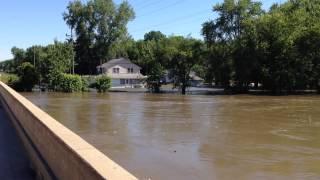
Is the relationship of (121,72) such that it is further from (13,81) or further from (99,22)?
(13,81)

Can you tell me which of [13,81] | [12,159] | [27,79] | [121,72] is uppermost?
[121,72]

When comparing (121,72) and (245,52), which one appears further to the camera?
(121,72)

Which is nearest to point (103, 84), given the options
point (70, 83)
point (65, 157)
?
point (70, 83)

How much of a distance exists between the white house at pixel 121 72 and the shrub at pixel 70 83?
79.2ft

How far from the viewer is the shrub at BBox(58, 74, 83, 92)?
3172 inches

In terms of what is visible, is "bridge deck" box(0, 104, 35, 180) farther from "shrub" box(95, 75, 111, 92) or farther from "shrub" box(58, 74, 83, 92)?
"shrub" box(95, 75, 111, 92)

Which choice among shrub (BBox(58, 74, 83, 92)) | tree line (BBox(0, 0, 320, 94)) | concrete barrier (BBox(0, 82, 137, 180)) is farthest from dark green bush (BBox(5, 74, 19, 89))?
concrete barrier (BBox(0, 82, 137, 180))

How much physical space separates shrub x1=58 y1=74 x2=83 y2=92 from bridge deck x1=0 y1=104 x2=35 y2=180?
205 feet

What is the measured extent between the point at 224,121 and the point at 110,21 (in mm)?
83105

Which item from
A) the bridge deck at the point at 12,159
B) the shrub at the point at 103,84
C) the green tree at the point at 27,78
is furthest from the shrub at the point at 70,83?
the bridge deck at the point at 12,159

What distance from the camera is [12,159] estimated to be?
12422 millimetres

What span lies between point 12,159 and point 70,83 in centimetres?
6881

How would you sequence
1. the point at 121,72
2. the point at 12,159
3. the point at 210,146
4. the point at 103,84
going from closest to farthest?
the point at 12,159, the point at 210,146, the point at 103,84, the point at 121,72

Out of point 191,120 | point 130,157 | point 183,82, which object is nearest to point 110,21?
point 183,82
